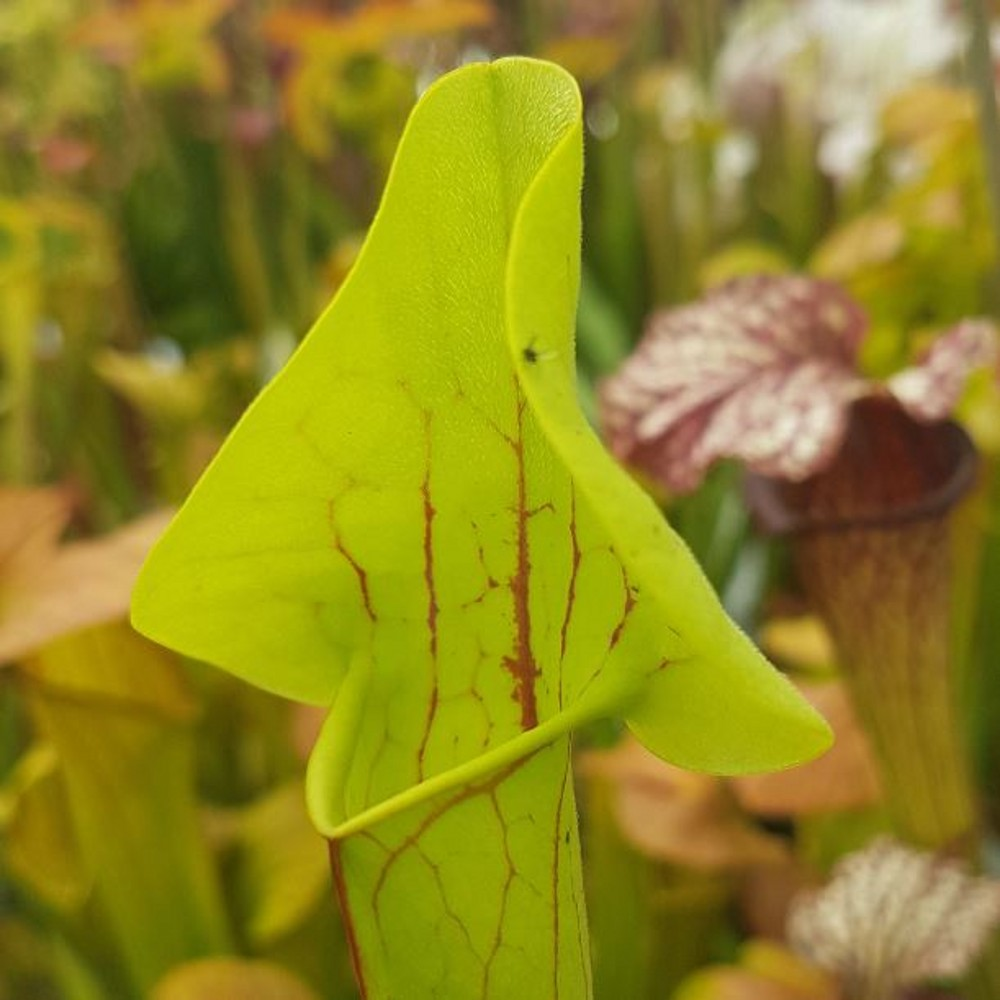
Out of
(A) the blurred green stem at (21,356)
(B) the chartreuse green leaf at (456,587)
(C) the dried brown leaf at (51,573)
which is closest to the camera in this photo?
(B) the chartreuse green leaf at (456,587)

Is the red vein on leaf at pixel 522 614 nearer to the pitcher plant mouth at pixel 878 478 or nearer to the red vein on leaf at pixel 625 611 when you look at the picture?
the red vein on leaf at pixel 625 611

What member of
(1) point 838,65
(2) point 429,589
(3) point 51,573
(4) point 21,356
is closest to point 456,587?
(2) point 429,589

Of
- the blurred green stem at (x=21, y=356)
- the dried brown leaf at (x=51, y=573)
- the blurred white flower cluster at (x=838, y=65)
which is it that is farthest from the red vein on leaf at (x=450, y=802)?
the blurred white flower cluster at (x=838, y=65)

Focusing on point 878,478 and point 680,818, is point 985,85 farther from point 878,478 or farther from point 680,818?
point 680,818

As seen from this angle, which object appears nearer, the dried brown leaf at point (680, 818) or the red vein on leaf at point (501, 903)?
the red vein on leaf at point (501, 903)

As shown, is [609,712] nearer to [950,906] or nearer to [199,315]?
[950,906]

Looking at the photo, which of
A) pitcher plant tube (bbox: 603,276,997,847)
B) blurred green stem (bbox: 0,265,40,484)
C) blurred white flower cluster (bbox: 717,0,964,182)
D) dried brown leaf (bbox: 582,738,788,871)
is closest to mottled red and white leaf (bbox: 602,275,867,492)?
pitcher plant tube (bbox: 603,276,997,847)

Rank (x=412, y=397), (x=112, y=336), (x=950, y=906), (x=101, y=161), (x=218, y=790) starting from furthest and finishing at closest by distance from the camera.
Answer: (x=101, y=161) → (x=112, y=336) → (x=218, y=790) → (x=950, y=906) → (x=412, y=397)

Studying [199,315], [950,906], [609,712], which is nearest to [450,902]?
[609,712]
